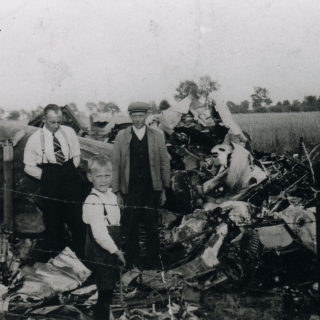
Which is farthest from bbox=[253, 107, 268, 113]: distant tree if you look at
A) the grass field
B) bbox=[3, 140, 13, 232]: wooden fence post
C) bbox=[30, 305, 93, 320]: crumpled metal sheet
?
bbox=[30, 305, 93, 320]: crumpled metal sheet

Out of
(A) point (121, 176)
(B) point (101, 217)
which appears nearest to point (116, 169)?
(A) point (121, 176)

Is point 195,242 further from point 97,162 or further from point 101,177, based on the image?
point 97,162

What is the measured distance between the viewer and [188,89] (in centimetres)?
686

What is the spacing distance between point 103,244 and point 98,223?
0.66 feet

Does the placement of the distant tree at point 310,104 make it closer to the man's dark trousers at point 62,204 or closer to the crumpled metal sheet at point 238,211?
the crumpled metal sheet at point 238,211

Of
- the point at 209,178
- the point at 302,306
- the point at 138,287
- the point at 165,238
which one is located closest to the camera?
the point at 302,306

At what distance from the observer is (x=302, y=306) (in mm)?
4039

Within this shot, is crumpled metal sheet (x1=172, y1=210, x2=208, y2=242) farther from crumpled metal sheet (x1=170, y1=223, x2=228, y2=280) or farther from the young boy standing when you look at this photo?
the young boy standing

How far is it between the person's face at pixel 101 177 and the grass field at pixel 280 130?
9494 mm

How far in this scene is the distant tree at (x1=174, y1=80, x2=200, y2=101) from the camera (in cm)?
667

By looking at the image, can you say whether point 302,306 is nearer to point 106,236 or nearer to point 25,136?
point 106,236

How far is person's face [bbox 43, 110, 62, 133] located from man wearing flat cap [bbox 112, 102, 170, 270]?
700mm

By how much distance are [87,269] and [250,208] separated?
1858mm

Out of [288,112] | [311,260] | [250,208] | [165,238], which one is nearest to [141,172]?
[165,238]
